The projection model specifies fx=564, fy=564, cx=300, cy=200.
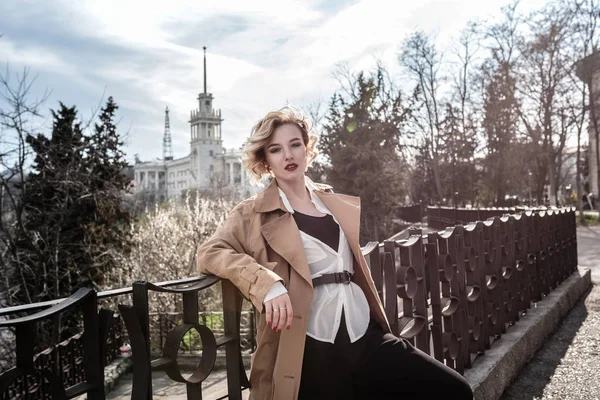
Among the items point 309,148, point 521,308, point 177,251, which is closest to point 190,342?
point 177,251

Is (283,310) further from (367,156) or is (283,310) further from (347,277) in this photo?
(367,156)

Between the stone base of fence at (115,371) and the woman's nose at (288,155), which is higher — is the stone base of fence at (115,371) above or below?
below

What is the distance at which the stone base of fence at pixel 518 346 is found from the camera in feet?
13.1

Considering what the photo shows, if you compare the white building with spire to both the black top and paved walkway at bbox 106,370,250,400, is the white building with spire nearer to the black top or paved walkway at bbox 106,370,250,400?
paved walkway at bbox 106,370,250,400

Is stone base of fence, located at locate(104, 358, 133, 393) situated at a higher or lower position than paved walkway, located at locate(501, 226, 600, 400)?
lower

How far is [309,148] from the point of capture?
2.89 meters

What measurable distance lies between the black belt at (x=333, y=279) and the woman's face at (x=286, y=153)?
53cm

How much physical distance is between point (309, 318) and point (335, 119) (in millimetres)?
24484

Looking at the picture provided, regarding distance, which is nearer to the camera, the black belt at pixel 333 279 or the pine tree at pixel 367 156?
the black belt at pixel 333 279

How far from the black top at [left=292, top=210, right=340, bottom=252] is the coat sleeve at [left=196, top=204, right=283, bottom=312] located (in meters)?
0.25

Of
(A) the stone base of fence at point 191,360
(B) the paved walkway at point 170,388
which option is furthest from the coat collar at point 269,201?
(A) the stone base of fence at point 191,360

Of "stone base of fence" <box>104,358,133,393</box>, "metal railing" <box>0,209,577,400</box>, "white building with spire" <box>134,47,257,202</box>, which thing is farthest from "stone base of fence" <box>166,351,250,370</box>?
"white building with spire" <box>134,47,257,202</box>

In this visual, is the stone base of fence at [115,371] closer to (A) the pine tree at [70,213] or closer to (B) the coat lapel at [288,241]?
(A) the pine tree at [70,213]

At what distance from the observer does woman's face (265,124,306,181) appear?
2697 millimetres
